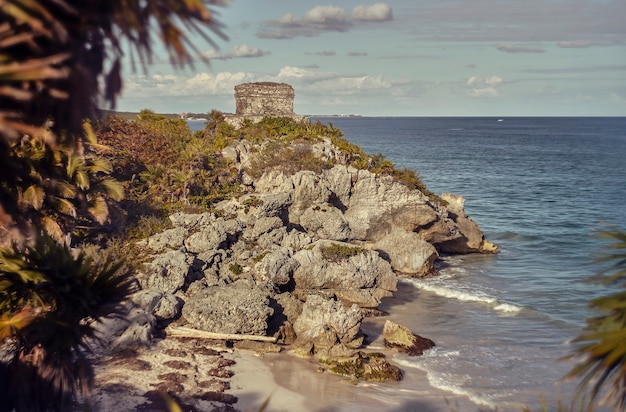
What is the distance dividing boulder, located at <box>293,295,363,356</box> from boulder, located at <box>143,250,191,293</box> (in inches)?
170

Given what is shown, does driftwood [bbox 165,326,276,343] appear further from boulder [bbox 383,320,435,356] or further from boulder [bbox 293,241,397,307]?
boulder [bbox 293,241,397,307]

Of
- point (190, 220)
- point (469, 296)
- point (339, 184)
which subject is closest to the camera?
point (190, 220)

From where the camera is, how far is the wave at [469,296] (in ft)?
68.8

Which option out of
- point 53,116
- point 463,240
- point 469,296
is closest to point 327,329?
point 469,296

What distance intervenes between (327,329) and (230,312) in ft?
9.12

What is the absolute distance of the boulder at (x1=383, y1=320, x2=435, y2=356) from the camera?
16594 mm

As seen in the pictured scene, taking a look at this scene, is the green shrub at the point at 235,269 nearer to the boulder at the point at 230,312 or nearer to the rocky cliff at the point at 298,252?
the rocky cliff at the point at 298,252

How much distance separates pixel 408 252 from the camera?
25047 millimetres

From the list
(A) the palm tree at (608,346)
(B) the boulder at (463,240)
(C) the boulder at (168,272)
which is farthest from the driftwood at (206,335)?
(B) the boulder at (463,240)

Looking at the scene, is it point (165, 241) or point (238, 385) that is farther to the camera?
point (165, 241)

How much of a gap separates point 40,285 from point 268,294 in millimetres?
11460

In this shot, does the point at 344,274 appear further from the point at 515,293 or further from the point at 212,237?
the point at 515,293

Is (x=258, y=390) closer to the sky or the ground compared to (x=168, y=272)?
closer to the ground

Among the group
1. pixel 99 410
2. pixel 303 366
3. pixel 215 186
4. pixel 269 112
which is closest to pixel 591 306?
pixel 99 410
